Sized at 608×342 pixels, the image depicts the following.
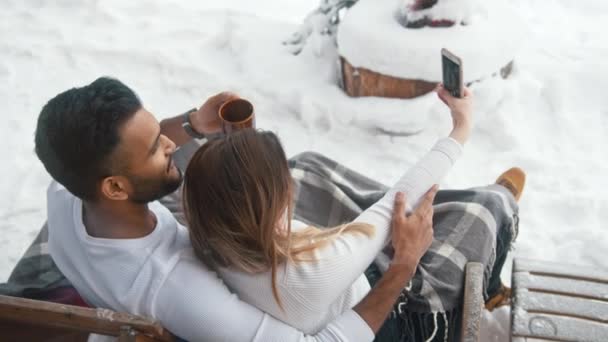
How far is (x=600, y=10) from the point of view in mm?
4145

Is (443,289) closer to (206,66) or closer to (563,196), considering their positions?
(563,196)

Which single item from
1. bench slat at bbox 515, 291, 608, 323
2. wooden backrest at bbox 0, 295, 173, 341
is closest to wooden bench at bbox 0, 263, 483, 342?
wooden backrest at bbox 0, 295, 173, 341

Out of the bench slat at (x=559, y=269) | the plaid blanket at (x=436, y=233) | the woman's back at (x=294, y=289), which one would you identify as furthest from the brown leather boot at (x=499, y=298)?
the woman's back at (x=294, y=289)

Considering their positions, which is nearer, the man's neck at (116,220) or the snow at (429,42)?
the man's neck at (116,220)

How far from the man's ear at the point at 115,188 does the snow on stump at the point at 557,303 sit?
1.13 meters

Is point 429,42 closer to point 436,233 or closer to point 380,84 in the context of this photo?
point 380,84

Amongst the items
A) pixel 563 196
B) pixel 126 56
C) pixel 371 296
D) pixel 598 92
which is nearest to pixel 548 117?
pixel 598 92

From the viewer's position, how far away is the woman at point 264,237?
4.07 ft

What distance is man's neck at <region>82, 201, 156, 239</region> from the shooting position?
139cm

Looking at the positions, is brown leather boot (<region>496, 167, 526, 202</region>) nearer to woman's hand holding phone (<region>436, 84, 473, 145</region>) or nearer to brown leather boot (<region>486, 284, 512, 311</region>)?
brown leather boot (<region>486, 284, 512, 311</region>)

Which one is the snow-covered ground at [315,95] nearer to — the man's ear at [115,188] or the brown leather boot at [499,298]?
the brown leather boot at [499,298]

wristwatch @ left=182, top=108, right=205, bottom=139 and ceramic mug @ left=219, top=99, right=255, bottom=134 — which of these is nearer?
ceramic mug @ left=219, top=99, right=255, bottom=134

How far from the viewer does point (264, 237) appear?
4.23 feet

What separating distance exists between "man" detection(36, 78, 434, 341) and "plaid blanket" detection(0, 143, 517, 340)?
0.31 metres
